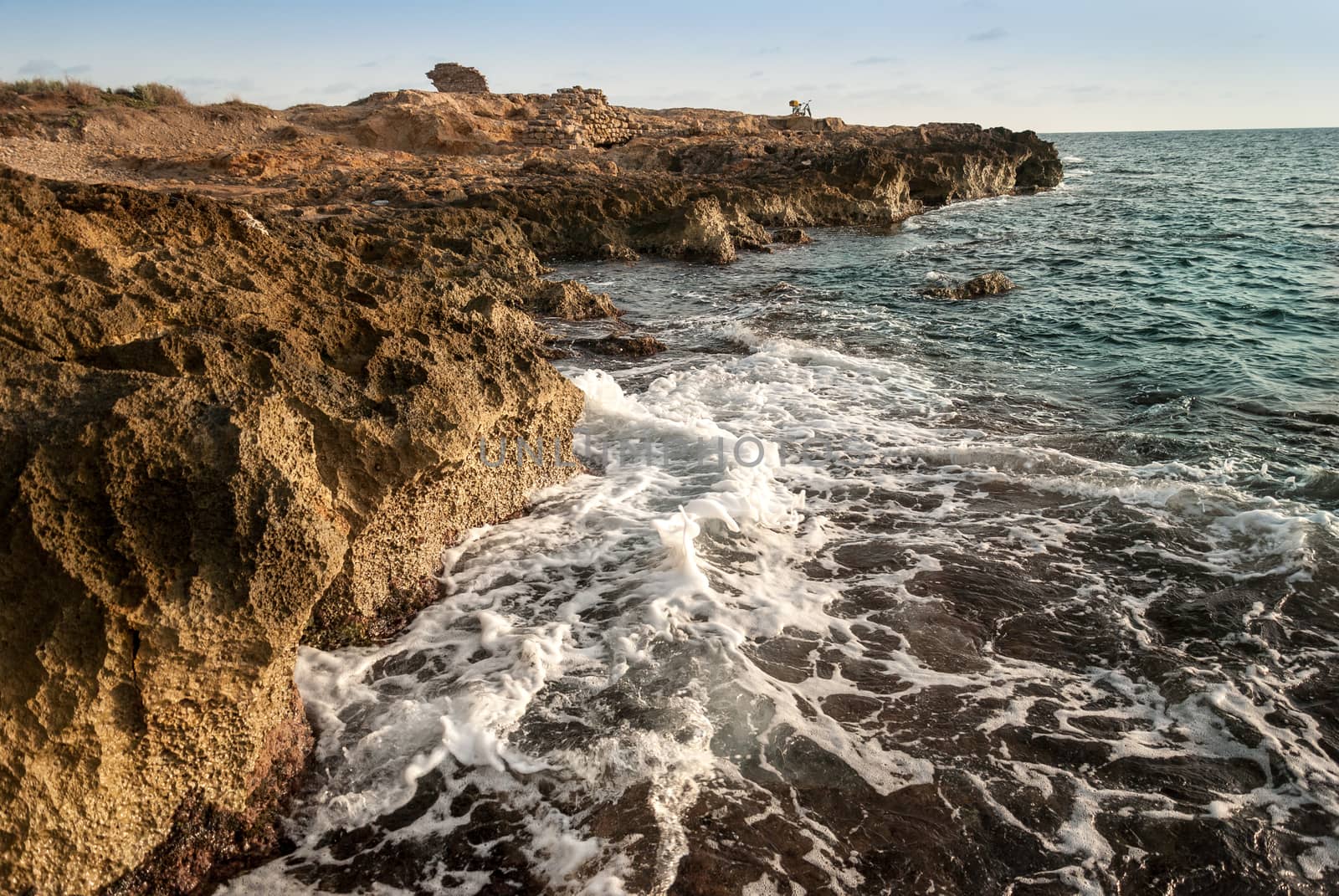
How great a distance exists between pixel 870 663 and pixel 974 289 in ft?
39.9

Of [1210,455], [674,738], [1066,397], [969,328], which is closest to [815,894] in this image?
[674,738]

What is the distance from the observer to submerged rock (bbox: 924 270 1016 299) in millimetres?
14695

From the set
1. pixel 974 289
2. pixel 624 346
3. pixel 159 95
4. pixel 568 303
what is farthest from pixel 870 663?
pixel 159 95

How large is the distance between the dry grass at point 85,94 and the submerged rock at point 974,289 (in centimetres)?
2802

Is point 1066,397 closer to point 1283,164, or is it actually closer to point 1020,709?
point 1020,709

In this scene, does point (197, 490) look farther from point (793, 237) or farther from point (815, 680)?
point (793, 237)

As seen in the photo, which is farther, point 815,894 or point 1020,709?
point 1020,709

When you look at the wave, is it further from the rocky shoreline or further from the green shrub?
the green shrub

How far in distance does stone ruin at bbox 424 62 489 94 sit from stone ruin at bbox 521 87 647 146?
5.03m

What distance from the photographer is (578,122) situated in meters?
35.4

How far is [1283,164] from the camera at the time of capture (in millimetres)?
47938

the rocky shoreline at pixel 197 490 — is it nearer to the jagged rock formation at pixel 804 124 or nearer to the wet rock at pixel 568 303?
the wet rock at pixel 568 303

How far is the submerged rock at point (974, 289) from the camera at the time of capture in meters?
14.7

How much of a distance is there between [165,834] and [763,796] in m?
2.39
